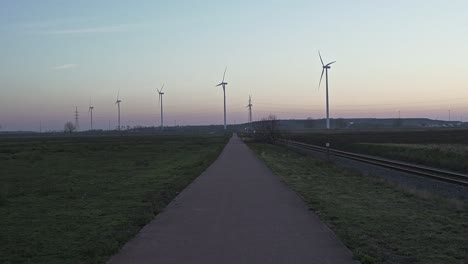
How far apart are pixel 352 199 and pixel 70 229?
767 cm

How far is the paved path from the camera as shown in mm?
7129

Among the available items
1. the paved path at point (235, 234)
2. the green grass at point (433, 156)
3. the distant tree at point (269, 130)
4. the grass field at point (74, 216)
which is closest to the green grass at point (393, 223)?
the paved path at point (235, 234)

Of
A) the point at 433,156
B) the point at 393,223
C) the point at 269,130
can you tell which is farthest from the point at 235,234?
the point at 269,130

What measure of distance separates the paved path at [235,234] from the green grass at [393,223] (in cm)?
37

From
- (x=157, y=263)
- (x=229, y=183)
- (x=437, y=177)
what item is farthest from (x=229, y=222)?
(x=437, y=177)

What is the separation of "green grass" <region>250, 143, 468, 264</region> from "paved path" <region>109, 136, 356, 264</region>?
0.37 meters

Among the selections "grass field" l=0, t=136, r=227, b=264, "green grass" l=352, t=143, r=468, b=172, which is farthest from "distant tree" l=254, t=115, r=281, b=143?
"grass field" l=0, t=136, r=227, b=264

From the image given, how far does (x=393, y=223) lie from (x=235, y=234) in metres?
3.21

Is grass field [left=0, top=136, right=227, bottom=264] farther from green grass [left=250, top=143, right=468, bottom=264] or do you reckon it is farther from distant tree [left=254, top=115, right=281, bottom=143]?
distant tree [left=254, top=115, right=281, bottom=143]

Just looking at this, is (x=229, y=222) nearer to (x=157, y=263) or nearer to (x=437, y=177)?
(x=157, y=263)

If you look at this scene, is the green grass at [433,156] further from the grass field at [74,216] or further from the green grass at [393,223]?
the grass field at [74,216]

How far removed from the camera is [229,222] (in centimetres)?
1016

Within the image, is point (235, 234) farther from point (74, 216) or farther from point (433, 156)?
point (433, 156)

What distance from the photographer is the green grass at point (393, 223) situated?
732cm
